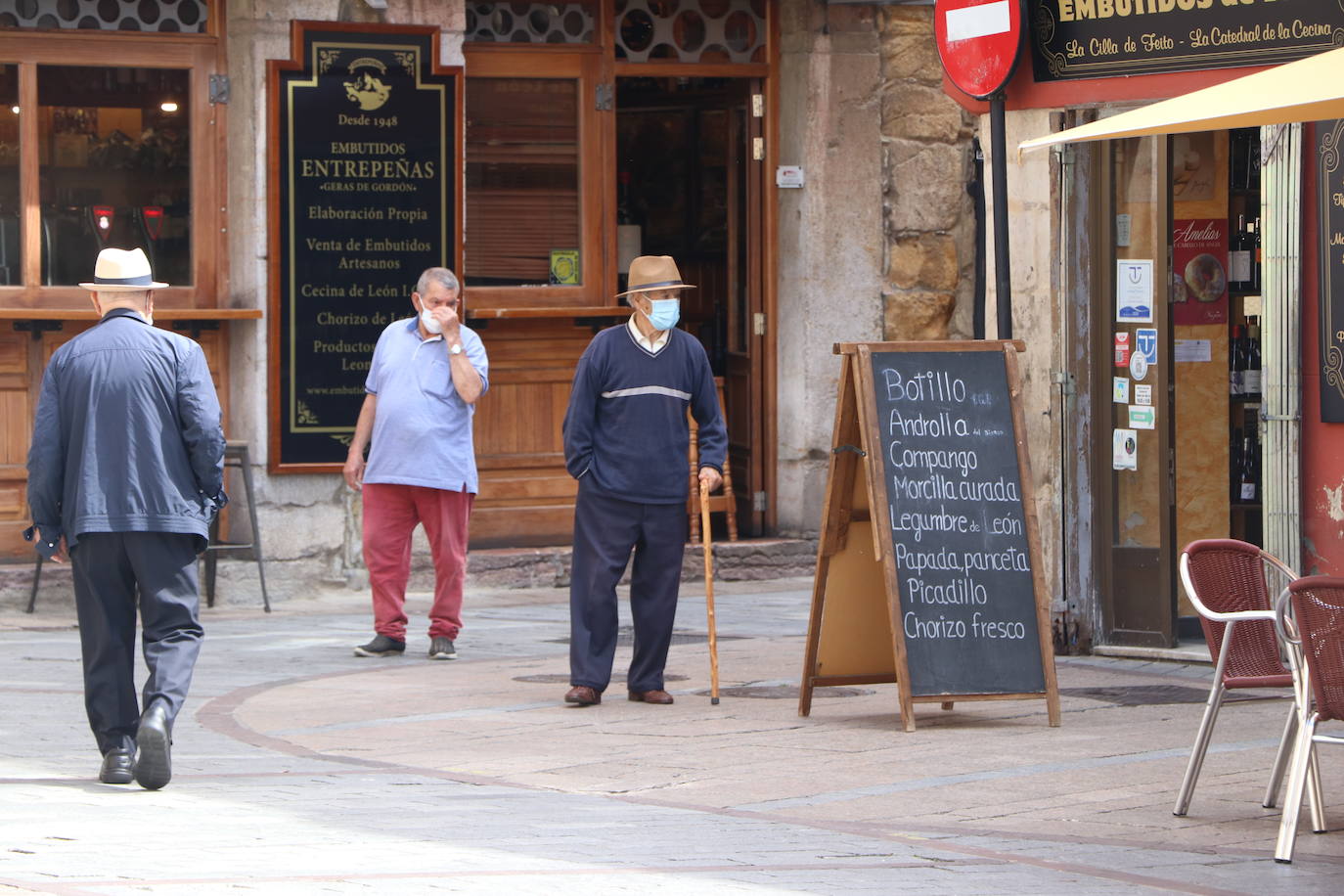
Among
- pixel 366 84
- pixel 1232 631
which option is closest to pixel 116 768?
pixel 1232 631

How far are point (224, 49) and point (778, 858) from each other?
779 cm

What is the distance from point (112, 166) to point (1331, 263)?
6.65m

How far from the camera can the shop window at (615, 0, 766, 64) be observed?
13.5 meters

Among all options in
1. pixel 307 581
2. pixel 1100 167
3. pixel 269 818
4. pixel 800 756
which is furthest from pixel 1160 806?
pixel 307 581

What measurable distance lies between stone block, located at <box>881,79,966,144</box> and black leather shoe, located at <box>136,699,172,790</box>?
309 inches

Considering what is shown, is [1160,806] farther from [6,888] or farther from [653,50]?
[653,50]

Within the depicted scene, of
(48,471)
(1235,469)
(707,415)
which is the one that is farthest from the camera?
(1235,469)

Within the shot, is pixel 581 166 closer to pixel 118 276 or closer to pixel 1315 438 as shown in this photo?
pixel 1315 438

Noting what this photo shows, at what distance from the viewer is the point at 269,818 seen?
6500 millimetres

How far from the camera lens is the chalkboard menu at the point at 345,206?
41.1ft

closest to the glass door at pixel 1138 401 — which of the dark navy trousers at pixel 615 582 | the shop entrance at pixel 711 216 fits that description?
the dark navy trousers at pixel 615 582

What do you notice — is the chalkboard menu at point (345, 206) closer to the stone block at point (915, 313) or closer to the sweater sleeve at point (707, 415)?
the stone block at point (915, 313)

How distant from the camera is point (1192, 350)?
1075cm

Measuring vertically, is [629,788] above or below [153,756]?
below
